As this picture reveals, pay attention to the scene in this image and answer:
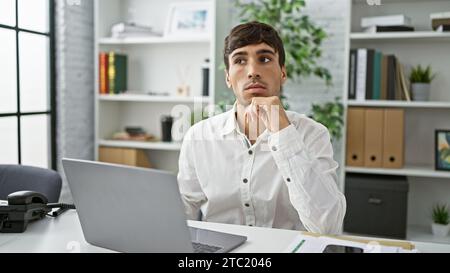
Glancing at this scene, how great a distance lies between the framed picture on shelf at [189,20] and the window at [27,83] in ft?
2.60

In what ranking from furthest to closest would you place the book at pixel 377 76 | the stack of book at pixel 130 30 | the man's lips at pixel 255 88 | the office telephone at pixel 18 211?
the stack of book at pixel 130 30 → the book at pixel 377 76 → the man's lips at pixel 255 88 → the office telephone at pixel 18 211

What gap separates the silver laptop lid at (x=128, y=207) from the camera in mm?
938

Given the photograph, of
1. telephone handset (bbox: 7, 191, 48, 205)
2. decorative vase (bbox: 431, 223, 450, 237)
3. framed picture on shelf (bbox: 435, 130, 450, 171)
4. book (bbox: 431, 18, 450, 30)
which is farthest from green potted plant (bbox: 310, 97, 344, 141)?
telephone handset (bbox: 7, 191, 48, 205)

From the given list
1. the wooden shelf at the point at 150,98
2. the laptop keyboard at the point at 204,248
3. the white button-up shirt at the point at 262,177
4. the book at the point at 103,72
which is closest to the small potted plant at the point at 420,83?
the wooden shelf at the point at 150,98

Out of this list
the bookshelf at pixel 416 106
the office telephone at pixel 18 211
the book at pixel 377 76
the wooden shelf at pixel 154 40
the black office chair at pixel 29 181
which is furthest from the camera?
the wooden shelf at pixel 154 40

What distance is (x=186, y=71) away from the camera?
3447mm

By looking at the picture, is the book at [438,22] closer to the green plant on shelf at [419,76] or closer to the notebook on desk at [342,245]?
the green plant on shelf at [419,76]

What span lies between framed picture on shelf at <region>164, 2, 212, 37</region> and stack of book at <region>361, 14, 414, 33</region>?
1047mm

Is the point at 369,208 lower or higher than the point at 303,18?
lower

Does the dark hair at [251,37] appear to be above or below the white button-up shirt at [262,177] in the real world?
above

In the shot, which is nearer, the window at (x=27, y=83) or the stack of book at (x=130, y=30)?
the window at (x=27, y=83)

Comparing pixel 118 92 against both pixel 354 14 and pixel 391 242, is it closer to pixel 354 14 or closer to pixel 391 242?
pixel 354 14
